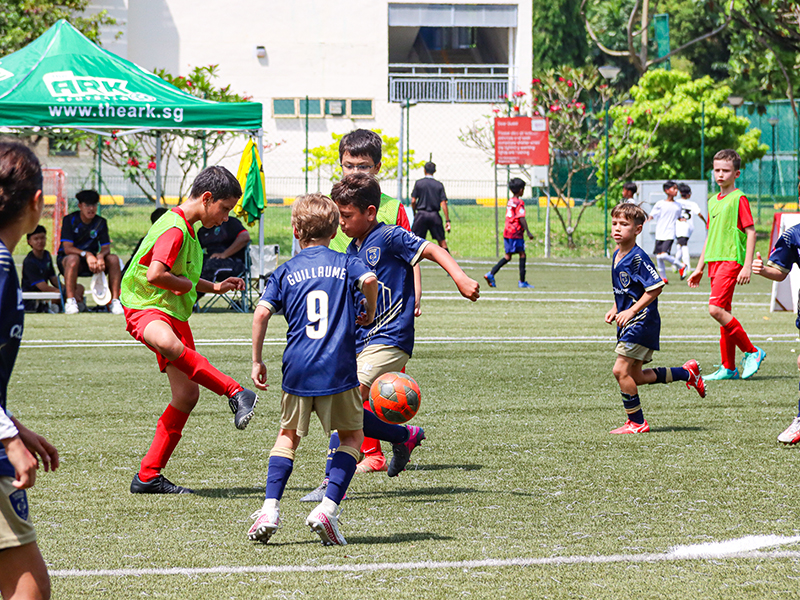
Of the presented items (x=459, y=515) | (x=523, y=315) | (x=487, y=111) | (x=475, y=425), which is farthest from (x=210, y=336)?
(x=487, y=111)

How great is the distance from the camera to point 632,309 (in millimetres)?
7172

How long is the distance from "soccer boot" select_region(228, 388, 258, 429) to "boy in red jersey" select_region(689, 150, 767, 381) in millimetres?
5264

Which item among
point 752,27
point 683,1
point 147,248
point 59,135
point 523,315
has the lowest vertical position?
point 523,315

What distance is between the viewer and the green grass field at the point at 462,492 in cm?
412

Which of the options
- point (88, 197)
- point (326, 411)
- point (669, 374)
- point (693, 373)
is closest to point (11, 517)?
point (326, 411)

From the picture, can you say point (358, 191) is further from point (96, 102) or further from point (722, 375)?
point (96, 102)

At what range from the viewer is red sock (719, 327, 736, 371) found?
31.0ft

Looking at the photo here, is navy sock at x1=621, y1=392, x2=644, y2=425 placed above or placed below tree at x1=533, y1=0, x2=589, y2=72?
below

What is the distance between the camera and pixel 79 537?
4711 millimetres

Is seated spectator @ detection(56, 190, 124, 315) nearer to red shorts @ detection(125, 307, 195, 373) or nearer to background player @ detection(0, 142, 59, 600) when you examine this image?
red shorts @ detection(125, 307, 195, 373)

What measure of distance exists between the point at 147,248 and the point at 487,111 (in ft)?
122

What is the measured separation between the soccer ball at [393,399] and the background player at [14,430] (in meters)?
2.77

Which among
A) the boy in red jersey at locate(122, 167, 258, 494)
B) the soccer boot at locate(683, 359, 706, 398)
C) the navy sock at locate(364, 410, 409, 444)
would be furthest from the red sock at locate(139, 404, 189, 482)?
the soccer boot at locate(683, 359, 706, 398)

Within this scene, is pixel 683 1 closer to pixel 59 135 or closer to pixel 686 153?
pixel 686 153
